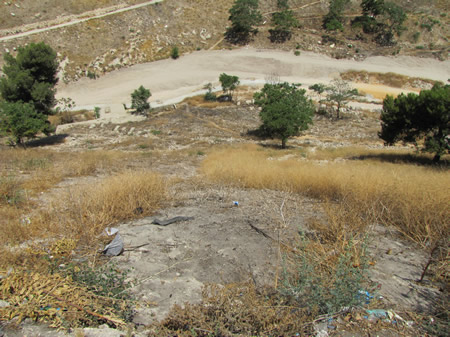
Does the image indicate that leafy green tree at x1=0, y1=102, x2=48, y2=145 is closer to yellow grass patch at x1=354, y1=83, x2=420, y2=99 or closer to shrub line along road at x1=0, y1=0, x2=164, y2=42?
shrub line along road at x1=0, y1=0, x2=164, y2=42

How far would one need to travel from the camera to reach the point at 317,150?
59.3ft

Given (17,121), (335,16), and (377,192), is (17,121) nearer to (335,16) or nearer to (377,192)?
(377,192)

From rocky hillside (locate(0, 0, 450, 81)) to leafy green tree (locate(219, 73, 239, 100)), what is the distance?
13.6 metres

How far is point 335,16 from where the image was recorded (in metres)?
48.5

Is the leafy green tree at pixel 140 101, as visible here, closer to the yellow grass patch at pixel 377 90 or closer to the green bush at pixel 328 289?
the yellow grass patch at pixel 377 90

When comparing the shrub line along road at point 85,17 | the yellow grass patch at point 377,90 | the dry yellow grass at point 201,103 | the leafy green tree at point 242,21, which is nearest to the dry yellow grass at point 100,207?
the dry yellow grass at point 201,103

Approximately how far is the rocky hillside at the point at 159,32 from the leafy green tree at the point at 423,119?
→ 3125 cm

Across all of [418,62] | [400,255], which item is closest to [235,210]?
[400,255]

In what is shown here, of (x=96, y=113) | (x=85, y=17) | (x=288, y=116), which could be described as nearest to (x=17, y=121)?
(x=96, y=113)


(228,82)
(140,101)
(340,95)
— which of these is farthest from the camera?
(228,82)

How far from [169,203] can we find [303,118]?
15392 millimetres

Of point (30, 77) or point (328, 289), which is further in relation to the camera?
point (30, 77)

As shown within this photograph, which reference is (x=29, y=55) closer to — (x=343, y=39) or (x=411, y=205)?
(x=411, y=205)

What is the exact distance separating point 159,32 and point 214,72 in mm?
12227
